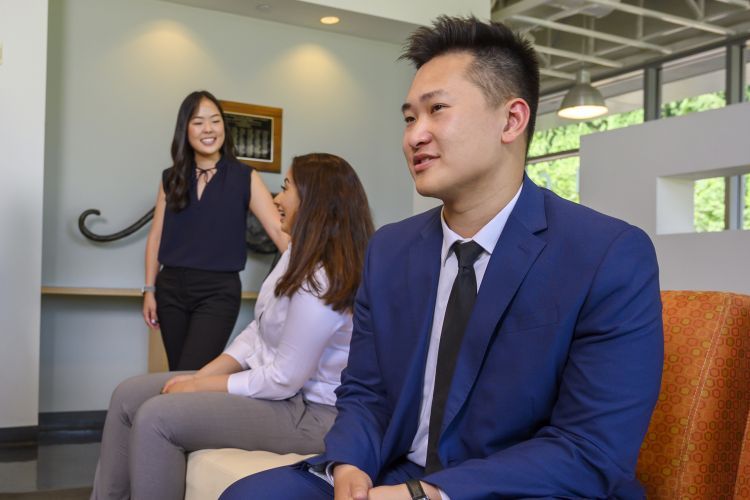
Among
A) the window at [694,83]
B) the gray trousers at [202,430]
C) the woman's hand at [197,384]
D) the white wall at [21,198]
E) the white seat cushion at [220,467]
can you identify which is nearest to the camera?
the white seat cushion at [220,467]

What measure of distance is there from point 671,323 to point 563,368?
405 mm

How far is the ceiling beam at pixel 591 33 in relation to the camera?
23.9 feet

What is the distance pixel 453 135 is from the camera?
1463 millimetres

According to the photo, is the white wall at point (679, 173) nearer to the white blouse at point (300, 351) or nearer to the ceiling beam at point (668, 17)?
the white blouse at point (300, 351)

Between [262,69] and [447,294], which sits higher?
[262,69]

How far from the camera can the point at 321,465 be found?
4.87 ft

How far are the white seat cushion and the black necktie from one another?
0.62m

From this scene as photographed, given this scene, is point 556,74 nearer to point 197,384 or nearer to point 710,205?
point 710,205

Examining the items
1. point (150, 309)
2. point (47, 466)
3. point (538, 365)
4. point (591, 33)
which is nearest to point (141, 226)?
point (47, 466)

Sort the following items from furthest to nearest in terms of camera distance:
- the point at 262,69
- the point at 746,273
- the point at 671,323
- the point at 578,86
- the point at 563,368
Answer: the point at 578,86, the point at 262,69, the point at 746,273, the point at 671,323, the point at 563,368

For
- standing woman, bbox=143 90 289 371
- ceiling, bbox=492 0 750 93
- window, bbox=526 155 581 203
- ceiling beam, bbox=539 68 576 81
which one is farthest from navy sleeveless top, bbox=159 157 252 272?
window, bbox=526 155 581 203

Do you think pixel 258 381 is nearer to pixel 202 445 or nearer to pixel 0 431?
pixel 202 445

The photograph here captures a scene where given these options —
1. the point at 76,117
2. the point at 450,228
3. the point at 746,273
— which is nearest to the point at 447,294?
the point at 450,228

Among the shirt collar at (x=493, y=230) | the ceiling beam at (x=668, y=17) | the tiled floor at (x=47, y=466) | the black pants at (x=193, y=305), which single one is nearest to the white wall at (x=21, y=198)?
the tiled floor at (x=47, y=466)
